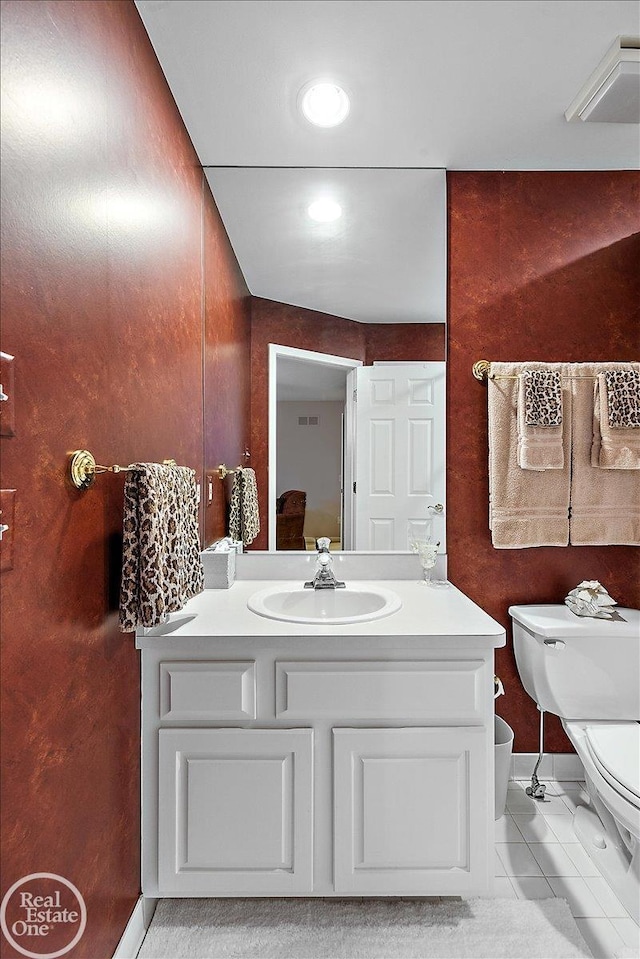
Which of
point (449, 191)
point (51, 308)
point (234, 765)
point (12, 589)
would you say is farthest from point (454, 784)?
point (449, 191)

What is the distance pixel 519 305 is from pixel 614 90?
0.70 meters

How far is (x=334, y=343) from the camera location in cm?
211

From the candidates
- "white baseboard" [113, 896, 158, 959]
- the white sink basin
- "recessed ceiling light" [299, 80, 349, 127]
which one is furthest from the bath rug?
"recessed ceiling light" [299, 80, 349, 127]

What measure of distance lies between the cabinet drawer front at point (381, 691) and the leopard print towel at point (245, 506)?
29.6 inches

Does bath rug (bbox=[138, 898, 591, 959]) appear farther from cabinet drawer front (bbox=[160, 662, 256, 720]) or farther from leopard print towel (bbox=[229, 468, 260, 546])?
leopard print towel (bbox=[229, 468, 260, 546])

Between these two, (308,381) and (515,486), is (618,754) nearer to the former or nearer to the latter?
(515,486)

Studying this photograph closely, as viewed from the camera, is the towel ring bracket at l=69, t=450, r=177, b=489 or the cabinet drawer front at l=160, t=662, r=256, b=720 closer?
the towel ring bracket at l=69, t=450, r=177, b=489

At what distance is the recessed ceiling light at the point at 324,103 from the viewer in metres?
1.65

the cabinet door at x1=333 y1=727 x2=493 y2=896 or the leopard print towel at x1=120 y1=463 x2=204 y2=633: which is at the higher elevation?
the leopard print towel at x1=120 y1=463 x2=204 y2=633

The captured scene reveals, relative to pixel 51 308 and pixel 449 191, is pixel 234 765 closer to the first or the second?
pixel 51 308

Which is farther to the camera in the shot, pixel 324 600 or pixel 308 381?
pixel 308 381

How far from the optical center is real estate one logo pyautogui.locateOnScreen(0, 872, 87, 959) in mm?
883

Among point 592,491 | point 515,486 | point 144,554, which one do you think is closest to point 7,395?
point 144,554

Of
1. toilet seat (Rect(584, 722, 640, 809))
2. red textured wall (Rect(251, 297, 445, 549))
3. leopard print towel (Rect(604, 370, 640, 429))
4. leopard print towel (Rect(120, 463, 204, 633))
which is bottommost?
toilet seat (Rect(584, 722, 640, 809))
